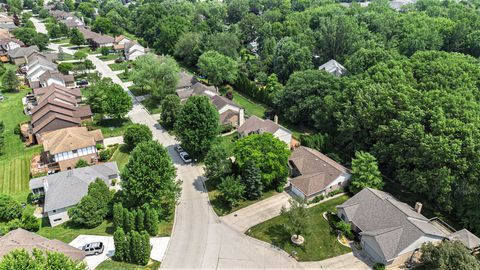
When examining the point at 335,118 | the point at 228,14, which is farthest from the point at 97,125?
the point at 228,14

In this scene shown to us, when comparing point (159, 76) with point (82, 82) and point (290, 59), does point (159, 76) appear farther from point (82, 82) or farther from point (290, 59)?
point (290, 59)

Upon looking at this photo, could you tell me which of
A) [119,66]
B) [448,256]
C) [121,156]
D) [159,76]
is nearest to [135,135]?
[121,156]

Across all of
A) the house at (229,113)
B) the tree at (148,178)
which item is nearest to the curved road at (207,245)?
the tree at (148,178)

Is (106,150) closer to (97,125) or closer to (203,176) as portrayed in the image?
(97,125)

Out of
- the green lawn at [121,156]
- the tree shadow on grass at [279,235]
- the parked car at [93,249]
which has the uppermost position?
the parked car at [93,249]

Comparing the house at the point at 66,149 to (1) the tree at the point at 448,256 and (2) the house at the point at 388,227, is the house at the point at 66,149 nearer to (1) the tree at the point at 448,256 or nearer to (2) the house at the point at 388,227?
(2) the house at the point at 388,227

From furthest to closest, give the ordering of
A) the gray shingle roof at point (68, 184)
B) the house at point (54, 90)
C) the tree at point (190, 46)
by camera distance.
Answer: the tree at point (190, 46)
the house at point (54, 90)
the gray shingle roof at point (68, 184)
